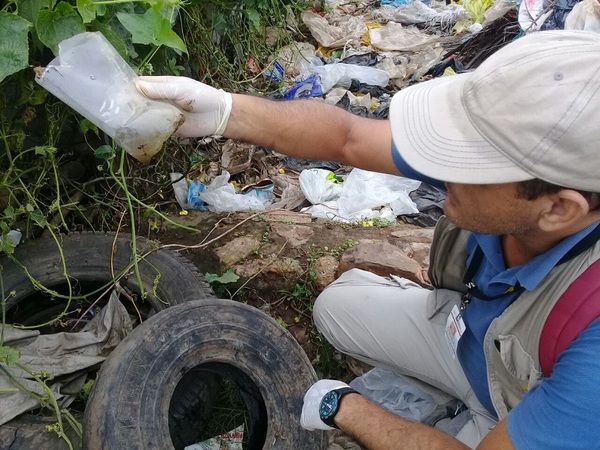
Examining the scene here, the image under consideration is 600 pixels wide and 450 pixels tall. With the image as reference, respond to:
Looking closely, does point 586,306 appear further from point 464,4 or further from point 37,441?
point 464,4

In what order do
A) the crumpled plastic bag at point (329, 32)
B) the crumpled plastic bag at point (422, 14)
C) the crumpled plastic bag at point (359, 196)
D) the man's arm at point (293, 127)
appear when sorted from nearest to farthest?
the man's arm at point (293, 127), the crumpled plastic bag at point (359, 196), the crumpled plastic bag at point (329, 32), the crumpled plastic bag at point (422, 14)

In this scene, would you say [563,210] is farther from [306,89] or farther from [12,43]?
[306,89]

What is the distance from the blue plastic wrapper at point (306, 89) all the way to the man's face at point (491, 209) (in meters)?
3.55

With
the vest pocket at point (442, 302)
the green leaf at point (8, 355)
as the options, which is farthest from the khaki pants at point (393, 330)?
the green leaf at point (8, 355)

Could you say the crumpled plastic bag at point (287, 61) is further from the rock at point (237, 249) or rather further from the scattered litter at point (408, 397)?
the scattered litter at point (408, 397)

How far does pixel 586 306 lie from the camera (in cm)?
149

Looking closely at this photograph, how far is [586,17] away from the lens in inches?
180

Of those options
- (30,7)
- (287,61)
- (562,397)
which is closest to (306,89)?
(287,61)

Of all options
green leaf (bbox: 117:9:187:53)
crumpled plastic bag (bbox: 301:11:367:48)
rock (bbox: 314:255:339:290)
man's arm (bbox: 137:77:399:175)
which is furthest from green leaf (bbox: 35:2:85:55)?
crumpled plastic bag (bbox: 301:11:367:48)

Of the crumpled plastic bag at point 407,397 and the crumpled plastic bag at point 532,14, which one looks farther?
the crumpled plastic bag at point 532,14

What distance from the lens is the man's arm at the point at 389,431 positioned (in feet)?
5.31

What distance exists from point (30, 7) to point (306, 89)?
343cm

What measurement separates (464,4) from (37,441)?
6874 millimetres

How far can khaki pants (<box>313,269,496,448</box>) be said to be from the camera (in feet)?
7.77
